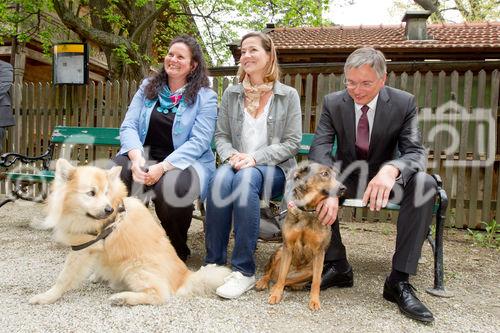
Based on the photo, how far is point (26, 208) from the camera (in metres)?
6.68

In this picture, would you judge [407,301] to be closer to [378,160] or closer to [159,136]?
[378,160]

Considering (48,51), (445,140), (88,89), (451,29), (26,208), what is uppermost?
(451,29)

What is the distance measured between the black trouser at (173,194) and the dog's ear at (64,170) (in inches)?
31.2

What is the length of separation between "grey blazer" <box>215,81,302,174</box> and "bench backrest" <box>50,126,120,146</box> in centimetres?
208

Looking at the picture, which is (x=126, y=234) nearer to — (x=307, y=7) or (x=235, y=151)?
(x=235, y=151)

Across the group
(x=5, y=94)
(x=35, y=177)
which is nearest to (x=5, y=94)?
(x=5, y=94)

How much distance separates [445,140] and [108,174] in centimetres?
508

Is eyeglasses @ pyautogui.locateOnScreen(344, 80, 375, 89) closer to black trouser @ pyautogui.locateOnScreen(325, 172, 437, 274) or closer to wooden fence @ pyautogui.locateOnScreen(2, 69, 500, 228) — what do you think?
black trouser @ pyautogui.locateOnScreen(325, 172, 437, 274)

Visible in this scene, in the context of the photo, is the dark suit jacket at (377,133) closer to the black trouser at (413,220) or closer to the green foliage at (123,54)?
the black trouser at (413,220)

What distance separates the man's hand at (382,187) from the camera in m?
2.88

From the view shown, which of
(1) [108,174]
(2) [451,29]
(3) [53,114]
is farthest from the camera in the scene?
(2) [451,29]

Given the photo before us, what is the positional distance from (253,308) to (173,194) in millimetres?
1094

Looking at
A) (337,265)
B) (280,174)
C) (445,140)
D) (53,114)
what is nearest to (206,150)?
(280,174)

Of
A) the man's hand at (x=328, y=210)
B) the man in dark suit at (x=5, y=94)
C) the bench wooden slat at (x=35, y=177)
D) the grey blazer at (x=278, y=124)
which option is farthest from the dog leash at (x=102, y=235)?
the man in dark suit at (x=5, y=94)
